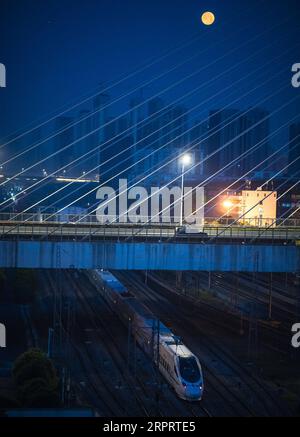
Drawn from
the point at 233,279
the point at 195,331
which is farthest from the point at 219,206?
the point at 195,331

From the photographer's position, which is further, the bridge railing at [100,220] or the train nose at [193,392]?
the bridge railing at [100,220]

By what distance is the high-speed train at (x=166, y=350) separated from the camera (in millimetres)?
7047

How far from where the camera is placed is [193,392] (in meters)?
6.96

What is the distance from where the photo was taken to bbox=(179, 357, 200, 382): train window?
7062 mm

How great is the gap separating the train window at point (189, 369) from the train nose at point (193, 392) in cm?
9

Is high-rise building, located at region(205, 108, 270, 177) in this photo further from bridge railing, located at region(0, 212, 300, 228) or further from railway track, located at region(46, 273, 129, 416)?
railway track, located at region(46, 273, 129, 416)

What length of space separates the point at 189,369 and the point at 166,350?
0.61 meters

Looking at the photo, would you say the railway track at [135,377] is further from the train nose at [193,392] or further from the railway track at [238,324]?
the railway track at [238,324]

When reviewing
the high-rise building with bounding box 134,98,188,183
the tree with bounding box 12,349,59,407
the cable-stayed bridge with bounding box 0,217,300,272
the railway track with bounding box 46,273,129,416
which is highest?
the high-rise building with bounding box 134,98,188,183

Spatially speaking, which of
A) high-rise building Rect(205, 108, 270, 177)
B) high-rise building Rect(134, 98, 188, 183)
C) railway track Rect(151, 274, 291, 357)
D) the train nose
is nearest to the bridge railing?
railway track Rect(151, 274, 291, 357)

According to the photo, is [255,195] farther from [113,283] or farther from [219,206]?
[113,283]

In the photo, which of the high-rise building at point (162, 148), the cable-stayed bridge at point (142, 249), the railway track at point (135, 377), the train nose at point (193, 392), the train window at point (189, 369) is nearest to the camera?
the railway track at point (135, 377)

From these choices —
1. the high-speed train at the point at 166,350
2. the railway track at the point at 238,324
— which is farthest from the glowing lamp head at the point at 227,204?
the high-speed train at the point at 166,350

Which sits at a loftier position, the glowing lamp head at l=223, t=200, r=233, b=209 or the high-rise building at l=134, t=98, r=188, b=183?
the high-rise building at l=134, t=98, r=188, b=183
